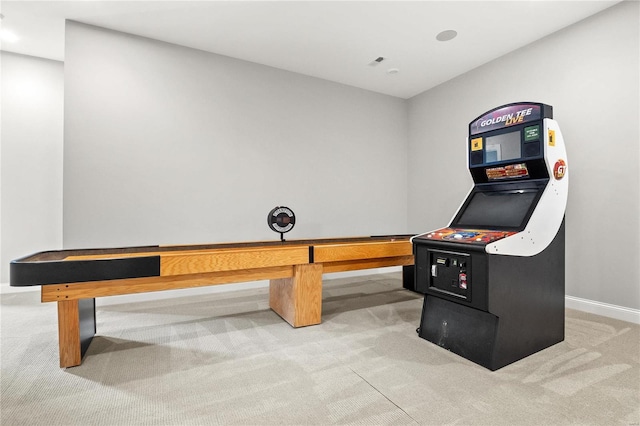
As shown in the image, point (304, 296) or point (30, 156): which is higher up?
point (30, 156)

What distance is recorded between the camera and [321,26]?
11.2ft

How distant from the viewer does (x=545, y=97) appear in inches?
139

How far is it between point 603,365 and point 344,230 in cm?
Result: 330

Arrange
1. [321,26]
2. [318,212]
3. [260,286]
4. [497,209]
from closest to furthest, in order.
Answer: [497,209], [321,26], [260,286], [318,212]

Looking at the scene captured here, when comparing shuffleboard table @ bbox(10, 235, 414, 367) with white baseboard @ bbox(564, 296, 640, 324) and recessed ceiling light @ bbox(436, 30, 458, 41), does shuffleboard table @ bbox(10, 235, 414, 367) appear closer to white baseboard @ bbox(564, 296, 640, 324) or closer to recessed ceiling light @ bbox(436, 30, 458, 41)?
white baseboard @ bbox(564, 296, 640, 324)

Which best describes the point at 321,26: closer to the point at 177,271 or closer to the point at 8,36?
the point at 177,271

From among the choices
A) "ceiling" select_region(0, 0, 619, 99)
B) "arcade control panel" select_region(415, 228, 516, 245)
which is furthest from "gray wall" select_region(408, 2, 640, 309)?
"arcade control panel" select_region(415, 228, 516, 245)

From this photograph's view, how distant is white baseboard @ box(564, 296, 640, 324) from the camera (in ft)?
9.29

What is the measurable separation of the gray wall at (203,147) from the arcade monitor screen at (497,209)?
8.03 feet

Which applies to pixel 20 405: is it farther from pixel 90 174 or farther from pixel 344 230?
pixel 344 230

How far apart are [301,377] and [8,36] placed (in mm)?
4826

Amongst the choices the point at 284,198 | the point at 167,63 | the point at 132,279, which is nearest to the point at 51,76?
the point at 167,63

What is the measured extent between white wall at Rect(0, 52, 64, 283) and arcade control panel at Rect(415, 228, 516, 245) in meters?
4.64

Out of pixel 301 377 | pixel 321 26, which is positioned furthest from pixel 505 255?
pixel 321 26
